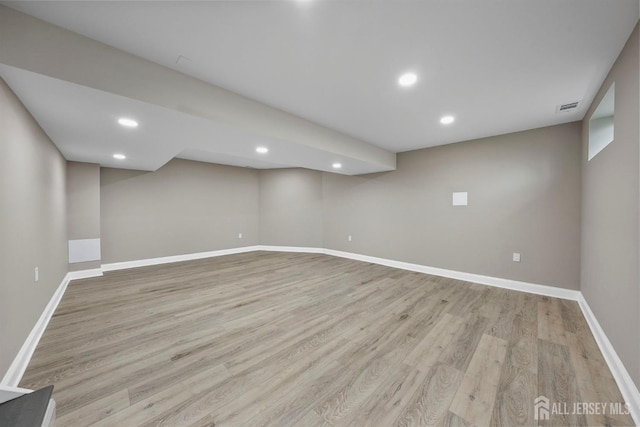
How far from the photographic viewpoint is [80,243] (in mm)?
4102

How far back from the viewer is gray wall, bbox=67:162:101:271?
402cm

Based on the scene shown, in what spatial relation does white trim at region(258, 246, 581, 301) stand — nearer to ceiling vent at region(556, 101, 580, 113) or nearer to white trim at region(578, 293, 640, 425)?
white trim at region(578, 293, 640, 425)

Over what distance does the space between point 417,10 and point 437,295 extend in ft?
10.6

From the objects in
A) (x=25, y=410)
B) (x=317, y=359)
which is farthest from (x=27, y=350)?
(x=317, y=359)

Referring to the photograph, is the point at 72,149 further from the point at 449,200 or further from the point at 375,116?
the point at 449,200

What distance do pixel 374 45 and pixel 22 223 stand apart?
10.4 ft

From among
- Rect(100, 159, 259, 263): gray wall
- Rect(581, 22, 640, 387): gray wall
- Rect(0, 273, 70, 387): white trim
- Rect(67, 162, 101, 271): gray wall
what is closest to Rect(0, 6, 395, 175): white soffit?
Rect(67, 162, 101, 271): gray wall

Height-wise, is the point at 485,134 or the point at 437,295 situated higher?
the point at 485,134

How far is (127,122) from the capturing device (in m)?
2.32

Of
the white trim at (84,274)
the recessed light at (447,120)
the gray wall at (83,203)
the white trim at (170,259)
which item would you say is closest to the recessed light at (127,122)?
the gray wall at (83,203)

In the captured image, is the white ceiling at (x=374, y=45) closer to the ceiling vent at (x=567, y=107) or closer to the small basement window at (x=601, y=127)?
the ceiling vent at (x=567, y=107)

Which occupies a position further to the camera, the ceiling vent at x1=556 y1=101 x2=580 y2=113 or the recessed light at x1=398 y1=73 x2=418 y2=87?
the ceiling vent at x1=556 y1=101 x2=580 y2=113

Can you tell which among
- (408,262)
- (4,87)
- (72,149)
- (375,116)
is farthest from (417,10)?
(72,149)

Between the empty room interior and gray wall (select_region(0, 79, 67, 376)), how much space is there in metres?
0.03
